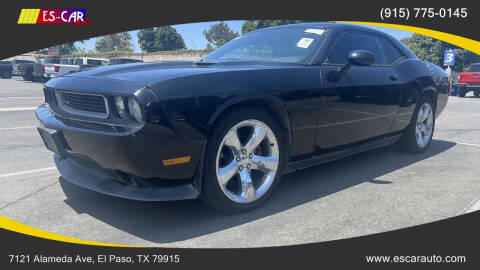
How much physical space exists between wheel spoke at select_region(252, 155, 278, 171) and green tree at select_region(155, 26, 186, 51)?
9356 centimetres

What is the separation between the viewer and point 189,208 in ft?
9.80

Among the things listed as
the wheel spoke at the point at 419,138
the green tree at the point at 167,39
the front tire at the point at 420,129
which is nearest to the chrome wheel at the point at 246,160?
the front tire at the point at 420,129

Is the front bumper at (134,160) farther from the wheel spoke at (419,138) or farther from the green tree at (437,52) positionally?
the green tree at (437,52)

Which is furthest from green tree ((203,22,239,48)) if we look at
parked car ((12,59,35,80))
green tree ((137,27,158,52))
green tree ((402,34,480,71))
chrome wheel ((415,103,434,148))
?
chrome wheel ((415,103,434,148))

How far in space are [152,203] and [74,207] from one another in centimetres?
59

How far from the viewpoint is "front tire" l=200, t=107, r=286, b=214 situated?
262cm

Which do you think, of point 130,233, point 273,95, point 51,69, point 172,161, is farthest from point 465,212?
point 51,69

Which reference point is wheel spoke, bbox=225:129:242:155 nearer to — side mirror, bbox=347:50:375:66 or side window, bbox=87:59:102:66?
side mirror, bbox=347:50:375:66

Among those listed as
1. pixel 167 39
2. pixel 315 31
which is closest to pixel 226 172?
pixel 315 31

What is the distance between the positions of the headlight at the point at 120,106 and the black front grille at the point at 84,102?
0.13 metres

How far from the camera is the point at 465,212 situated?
2.97m

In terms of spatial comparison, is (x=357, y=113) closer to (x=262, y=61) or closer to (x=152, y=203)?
(x=262, y=61)

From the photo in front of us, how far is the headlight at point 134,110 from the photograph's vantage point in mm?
2343

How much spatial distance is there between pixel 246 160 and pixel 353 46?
192cm
